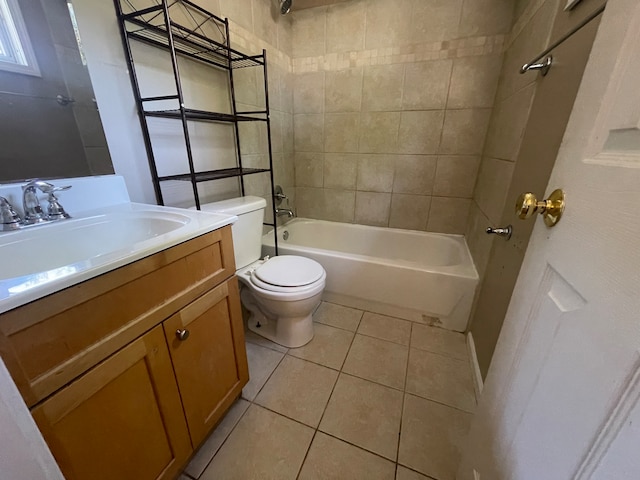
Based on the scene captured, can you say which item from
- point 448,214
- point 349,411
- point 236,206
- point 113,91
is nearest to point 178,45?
point 113,91

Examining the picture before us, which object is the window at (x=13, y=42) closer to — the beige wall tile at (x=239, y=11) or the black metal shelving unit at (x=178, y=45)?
the black metal shelving unit at (x=178, y=45)

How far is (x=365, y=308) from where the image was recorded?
6.00ft

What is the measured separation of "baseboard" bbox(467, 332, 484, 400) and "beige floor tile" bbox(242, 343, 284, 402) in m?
1.00

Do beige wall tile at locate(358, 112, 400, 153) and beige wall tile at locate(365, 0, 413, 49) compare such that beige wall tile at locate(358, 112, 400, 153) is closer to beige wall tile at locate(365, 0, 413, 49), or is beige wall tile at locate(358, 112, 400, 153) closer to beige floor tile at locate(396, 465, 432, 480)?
beige wall tile at locate(365, 0, 413, 49)

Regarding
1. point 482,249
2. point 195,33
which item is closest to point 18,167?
point 195,33

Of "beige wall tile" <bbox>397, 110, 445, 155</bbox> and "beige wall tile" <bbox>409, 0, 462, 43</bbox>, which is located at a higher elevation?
"beige wall tile" <bbox>409, 0, 462, 43</bbox>

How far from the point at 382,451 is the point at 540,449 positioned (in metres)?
0.74

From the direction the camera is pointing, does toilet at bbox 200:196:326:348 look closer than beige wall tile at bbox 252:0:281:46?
Yes

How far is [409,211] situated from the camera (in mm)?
2141

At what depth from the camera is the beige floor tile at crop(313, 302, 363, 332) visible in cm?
168

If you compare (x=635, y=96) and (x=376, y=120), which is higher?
(x=376, y=120)

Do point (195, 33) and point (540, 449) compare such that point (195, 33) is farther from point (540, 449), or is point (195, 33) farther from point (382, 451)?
point (382, 451)

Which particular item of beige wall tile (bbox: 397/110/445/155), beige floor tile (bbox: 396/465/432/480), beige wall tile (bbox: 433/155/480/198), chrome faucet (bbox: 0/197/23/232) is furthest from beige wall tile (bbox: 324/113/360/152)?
beige floor tile (bbox: 396/465/432/480)

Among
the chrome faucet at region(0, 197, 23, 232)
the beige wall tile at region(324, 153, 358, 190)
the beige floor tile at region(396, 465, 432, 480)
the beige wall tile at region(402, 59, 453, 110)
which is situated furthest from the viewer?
the beige wall tile at region(324, 153, 358, 190)
